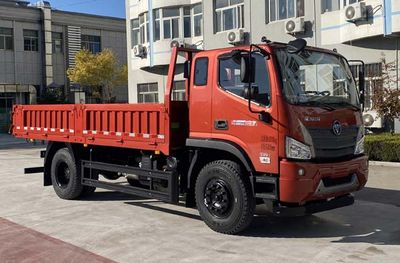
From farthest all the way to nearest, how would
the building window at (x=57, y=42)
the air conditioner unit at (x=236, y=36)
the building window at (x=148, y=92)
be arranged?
1. the building window at (x=57, y=42)
2. the building window at (x=148, y=92)
3. the air conditioner unit at (x=236, y=36)

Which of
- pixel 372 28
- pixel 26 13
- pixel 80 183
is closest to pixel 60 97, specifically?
pixel 26 13

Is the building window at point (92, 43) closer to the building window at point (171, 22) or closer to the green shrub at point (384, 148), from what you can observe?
the building window at point (171, 22)

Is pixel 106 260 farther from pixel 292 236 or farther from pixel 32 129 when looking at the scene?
pixel 32 129

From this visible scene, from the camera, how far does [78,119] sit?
10.1 m

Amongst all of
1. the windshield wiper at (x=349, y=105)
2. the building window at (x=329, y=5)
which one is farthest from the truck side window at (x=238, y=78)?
the building window at (x=329, y=5)

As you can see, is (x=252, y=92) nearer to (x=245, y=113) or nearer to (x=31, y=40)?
(x=245, y=113)

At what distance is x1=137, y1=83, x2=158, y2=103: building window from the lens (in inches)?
1156

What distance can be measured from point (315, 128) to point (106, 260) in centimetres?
307

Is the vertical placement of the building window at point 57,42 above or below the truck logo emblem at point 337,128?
above

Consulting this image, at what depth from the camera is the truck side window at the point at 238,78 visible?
7023 millimetres

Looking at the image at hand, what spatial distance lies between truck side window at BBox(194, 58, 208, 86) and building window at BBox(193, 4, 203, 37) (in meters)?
18.7

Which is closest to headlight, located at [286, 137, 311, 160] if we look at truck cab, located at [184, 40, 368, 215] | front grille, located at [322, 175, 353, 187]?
truck cab, located at [184, 40, 368, 215]

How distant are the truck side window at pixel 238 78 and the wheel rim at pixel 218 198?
1.27m

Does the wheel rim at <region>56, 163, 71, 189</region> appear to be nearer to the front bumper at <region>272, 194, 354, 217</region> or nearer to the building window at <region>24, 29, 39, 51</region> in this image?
the front bumper at <region>272, 194, 354, 217</region>
